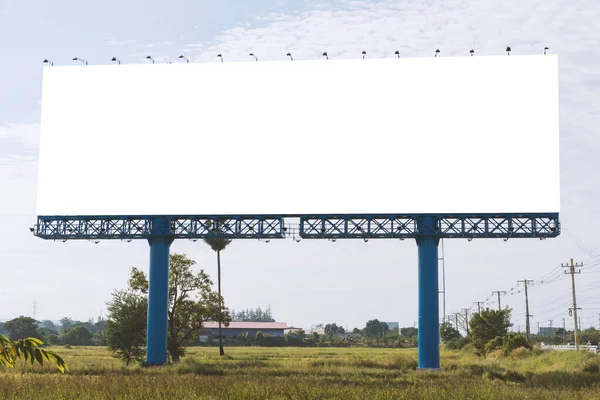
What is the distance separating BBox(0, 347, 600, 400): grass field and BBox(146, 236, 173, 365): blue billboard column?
3314 mm

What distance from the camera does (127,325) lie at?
5509 cm

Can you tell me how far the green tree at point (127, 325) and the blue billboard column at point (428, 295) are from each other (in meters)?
21.8

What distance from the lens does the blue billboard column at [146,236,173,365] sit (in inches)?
2019

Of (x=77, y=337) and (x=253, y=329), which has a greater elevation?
(x=253, y=329)

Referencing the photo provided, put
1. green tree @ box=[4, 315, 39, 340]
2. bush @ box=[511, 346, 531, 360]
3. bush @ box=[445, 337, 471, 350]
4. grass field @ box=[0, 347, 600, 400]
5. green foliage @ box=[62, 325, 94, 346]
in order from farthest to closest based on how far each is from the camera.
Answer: green tree @ box=[4, 315, 39, 340] → green foliage @ box=[62, 325, 94, 346] → bush @ box=[445, 337, 471, 350] → bush @ box=[511, 346, 531, 360] → grass field @ box=[0, 347, 600, 400]

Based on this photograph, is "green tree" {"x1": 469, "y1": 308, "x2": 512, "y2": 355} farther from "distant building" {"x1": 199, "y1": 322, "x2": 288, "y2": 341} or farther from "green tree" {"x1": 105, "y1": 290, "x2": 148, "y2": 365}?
"distant building" {"x1": 199, "y1": 322, "x2": 288, "y2": 341}

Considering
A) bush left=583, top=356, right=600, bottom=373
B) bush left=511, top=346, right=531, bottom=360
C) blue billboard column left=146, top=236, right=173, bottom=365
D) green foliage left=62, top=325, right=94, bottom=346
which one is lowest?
green foliage left=62, top=325, right=94, bottom=346

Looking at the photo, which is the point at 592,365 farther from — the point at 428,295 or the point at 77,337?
the point at 77,337

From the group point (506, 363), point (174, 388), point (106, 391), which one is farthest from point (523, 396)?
point (506, 363)

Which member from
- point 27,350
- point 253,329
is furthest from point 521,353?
point 253,329

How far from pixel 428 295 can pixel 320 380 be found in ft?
64.0

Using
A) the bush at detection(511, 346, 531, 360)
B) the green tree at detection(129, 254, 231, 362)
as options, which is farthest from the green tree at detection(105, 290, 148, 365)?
the bush at detection(511, 346, 531, 360)

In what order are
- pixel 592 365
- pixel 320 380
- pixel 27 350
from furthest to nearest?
pixel 592 365, pixel 320 380, pixel 27 350

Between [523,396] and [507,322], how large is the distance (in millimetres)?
57482
